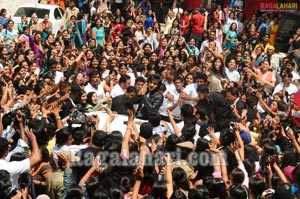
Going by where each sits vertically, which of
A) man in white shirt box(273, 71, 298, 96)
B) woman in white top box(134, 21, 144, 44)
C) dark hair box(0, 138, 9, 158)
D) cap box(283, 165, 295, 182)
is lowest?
cap box(283, 165, 295, 182)

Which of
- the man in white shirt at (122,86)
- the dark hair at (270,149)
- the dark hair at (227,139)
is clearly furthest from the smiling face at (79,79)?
the dark hair at (270,149)

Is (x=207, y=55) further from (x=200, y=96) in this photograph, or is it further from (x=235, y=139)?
(x=235, y=139)

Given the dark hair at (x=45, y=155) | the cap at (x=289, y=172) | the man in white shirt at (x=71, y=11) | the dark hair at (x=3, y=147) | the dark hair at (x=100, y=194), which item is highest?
the man in white shirt at (x=71, y=11)

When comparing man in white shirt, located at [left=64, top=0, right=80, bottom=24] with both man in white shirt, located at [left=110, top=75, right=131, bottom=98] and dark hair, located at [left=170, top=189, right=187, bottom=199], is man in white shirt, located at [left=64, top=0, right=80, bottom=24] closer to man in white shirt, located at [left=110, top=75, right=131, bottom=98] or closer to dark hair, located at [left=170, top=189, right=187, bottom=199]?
man in white shirt, located at [left=110, top=75, right=131, bottom=98]

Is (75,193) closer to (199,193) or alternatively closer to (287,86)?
(199,193)

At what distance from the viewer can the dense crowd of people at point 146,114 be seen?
7723 mm

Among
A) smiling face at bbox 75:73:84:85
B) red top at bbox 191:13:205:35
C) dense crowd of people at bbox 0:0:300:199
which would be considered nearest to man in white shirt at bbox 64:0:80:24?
dense crowd of people at bbox 0:0:300:199

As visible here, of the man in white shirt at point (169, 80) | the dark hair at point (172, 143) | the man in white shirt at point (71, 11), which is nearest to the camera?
the dark hair at point (172, 143)

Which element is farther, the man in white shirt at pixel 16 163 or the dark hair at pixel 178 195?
the man in white shirt at pixel 16 163

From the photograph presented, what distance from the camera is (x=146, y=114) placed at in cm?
1073

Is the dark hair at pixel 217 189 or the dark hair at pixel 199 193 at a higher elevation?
the dark hair at pixel 199 193

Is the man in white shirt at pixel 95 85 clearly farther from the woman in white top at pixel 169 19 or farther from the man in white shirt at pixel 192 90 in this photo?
the woman in white top at pixel 169 19

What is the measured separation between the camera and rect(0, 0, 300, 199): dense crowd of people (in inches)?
304

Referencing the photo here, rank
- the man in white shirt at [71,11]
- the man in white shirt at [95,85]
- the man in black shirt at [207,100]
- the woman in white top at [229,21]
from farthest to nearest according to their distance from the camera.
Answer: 1. the man in white shirt at [71,11]
2. the woman in white top at [229,21]
3. the man in white shirt at [95,85]
4. the man in black shirt at [207,100]
